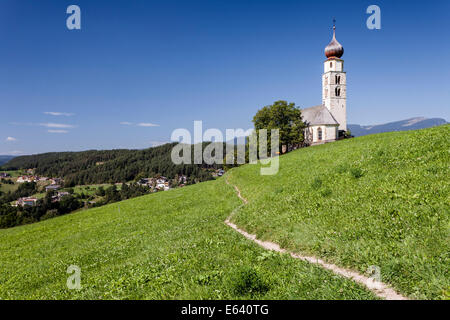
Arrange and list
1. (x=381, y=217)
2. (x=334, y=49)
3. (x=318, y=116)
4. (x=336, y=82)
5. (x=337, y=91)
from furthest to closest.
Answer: (x=337, y=91) → (x=336, y=82) → (x=334, y=49) → (x=318, y=116) → (x=381, y=217)

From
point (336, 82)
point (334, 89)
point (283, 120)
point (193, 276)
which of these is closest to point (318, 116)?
point (334, 89)

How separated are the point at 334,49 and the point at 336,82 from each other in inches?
471

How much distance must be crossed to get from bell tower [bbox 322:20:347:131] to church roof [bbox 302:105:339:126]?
8.88 meters

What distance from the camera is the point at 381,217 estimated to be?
26.9 feet

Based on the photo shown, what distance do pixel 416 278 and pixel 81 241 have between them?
2099cm

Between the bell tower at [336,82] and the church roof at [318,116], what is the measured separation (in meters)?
8.88

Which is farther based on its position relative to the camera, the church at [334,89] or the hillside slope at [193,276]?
the church at [334,89]

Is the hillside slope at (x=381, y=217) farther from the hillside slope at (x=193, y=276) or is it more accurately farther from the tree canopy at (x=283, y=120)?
the tree canopy at (x=283, y=120)

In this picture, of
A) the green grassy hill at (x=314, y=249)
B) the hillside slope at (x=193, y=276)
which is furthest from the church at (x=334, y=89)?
the hillside slope at (x=193, y=276)

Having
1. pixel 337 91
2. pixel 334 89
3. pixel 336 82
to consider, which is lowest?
pixel 337 91

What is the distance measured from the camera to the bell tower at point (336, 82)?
89438 mm

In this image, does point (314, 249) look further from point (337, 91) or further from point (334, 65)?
point (334, 65)

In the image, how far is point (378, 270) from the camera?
6.00 metres
